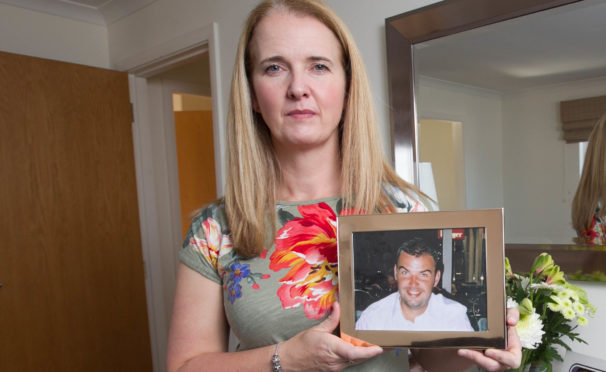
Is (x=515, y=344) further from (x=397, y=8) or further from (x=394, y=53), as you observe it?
(x=397, y=8)

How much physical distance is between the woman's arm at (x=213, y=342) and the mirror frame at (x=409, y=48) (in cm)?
86

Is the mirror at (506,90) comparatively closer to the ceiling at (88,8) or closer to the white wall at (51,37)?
the ceiling at (88,8)

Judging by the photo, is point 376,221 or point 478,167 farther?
point 478,167

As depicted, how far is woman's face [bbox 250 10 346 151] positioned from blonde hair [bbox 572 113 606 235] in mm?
745

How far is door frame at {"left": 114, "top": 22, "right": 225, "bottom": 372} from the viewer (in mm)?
2797

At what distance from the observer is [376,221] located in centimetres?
71

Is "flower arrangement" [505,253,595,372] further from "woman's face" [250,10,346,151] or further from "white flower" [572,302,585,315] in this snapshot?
"woman's face" [250,10,346,151]

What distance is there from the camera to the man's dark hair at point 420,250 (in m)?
0.68

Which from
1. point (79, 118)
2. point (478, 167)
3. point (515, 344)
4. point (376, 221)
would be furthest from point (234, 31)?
point (515, 344)

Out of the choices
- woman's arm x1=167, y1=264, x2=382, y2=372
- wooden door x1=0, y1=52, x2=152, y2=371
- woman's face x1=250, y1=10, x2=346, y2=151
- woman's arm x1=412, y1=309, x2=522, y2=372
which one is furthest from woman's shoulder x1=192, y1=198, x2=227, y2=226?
wooden door x1=0, y1=52, x2=152, y2=371

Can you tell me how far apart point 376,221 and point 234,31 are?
163 centimetres

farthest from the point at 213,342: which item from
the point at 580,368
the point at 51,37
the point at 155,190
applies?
the point at 51,37

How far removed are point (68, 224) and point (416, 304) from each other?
2319mm

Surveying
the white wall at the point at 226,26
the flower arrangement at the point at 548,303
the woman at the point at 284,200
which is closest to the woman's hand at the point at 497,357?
the woman at the point at 284,200
